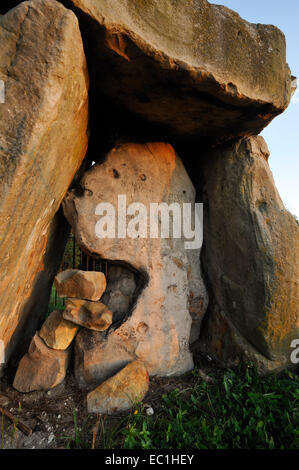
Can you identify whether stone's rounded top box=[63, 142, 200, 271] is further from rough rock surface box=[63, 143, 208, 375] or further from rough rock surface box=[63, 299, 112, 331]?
rough rock surface box=[63, 299, 112, 331]

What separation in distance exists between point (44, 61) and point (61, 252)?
185 cm

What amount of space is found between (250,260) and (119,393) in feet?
4.87

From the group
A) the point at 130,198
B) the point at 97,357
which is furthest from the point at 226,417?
→ the point at 130,198

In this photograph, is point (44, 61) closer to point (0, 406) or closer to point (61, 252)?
point (61, 252)

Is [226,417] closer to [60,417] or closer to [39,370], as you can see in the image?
[60,417]

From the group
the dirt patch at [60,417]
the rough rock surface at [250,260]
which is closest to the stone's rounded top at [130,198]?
the rough rock surface at [250,260]

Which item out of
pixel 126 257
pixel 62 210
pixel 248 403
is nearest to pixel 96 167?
pixel 62 210

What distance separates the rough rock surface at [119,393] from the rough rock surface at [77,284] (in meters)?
0.60

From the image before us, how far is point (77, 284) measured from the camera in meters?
2.07

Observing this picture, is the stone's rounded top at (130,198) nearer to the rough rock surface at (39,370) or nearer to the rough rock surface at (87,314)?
the rough rock surface at (87,314)

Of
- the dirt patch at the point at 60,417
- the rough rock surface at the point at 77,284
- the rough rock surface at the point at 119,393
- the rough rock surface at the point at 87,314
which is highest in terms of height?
the rough rock surface at the point at 77,284

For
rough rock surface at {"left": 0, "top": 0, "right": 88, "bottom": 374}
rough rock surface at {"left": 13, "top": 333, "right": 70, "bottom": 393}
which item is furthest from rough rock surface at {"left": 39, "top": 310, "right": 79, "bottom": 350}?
rough rock surface at {"left": 0, "top": 0, "right": 88, "bottom": 374}

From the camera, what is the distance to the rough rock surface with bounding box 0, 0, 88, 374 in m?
1.39

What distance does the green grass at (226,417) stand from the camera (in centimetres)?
159
